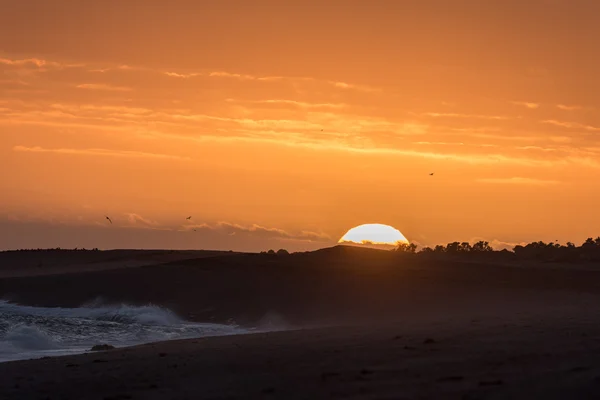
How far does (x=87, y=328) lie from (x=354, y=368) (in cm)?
1678

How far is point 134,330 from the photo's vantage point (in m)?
28.4

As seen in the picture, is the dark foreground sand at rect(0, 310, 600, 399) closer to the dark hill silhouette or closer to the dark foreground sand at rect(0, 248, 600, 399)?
the dark foreground sand at rect(0, 248, 600, 399)

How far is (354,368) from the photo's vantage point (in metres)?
13.4

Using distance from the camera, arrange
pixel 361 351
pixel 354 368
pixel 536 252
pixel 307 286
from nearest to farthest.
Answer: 1. pixel 354 368
2. pixel 361 351
3. pixel 307 286
4. pixel 536 252

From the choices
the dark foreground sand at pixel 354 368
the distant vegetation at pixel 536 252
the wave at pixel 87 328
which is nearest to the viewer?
the dark foreground sand at pixel 354 368

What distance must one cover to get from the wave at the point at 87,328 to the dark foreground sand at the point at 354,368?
21.5 feet

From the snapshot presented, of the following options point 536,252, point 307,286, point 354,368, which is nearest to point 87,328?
point 307,286

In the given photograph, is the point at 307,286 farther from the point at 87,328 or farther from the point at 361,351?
the point at 361,351

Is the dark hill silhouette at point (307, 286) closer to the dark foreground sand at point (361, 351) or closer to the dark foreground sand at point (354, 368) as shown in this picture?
the dark foreground sand at point (361, 351)

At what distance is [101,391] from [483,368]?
19.0 feet

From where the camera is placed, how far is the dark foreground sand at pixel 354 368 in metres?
11.5

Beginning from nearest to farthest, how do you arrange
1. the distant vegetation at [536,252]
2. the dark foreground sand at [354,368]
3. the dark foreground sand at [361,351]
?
the dark foreground sand at [354,368]
the dark foreground sand at [361,351]
the distant vegetation at [536,252]

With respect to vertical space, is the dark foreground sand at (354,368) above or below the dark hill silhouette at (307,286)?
Result: below

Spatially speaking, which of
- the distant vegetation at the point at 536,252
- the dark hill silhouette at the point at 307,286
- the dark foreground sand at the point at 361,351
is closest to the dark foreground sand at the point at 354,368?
the dark foreground sand at the point at 361,351
